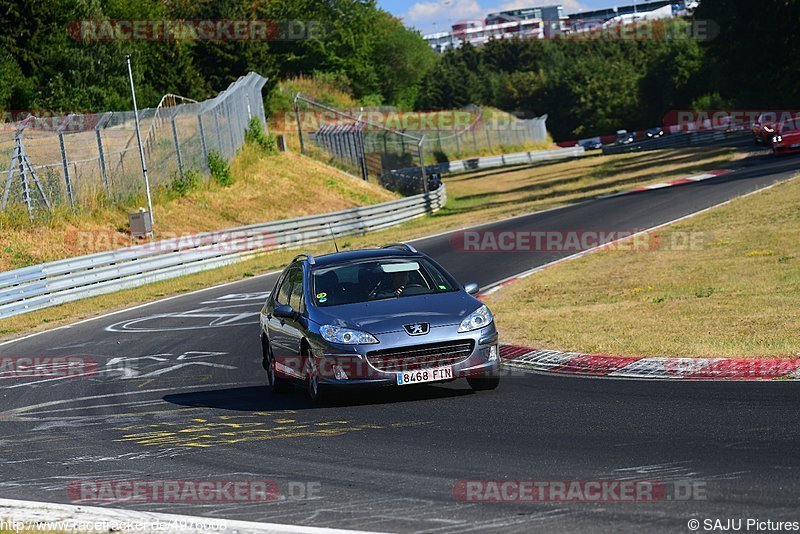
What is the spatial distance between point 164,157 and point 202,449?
30158 millimetres

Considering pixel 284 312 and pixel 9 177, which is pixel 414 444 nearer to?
pixel 284 312

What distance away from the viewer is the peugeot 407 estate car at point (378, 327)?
10109mm

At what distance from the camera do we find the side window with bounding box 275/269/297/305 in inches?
484

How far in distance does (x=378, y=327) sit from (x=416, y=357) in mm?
443

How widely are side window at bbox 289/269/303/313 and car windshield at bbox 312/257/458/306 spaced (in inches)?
8.5

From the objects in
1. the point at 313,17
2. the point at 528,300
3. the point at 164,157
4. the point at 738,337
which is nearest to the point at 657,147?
the point at 313,17

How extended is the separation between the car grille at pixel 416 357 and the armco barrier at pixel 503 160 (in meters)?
63.7

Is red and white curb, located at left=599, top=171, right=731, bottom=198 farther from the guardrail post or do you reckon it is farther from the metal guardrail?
the metal guardrail

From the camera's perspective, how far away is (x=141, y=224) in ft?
109

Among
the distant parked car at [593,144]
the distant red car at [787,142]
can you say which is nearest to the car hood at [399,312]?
the distant red car at [787,142]

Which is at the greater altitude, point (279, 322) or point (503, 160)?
point (279, 322)

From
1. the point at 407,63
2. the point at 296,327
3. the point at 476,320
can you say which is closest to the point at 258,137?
the point at 296,327

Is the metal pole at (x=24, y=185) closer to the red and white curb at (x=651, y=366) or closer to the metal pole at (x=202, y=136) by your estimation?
the metal pole at (x=202, y=136)

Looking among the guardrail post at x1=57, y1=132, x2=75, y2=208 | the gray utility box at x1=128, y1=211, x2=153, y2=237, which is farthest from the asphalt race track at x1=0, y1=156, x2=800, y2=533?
the gray utility box at x1=128, y1=211, x2=153, y2=237
